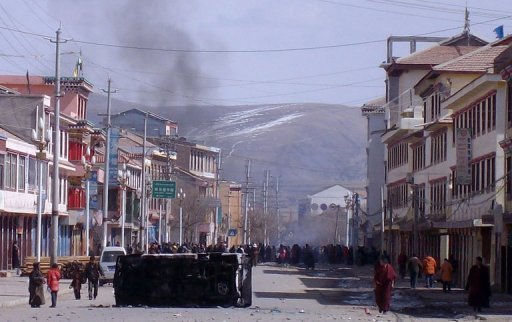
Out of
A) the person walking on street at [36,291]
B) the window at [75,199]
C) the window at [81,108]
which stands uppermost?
the window at [81,108]

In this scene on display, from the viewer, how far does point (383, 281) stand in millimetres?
37125

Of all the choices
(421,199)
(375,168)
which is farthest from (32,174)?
(375,168)

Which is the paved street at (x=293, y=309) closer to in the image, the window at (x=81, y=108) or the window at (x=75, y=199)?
the window at (x=75, y=199)

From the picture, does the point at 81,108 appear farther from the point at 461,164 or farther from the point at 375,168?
the point at 461,164

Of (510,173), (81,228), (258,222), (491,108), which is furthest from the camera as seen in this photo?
(258,222)

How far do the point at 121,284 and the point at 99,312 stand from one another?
4174 millimetres

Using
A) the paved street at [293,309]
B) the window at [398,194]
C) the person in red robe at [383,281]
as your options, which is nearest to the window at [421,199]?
the window at [398,194]

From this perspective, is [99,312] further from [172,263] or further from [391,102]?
[391,102]

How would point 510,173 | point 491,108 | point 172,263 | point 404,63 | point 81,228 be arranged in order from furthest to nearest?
point 404,63, point 81,228, point 491,108, point 510,173, point 172,263

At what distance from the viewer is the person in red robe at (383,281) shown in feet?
121

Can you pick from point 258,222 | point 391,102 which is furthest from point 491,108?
point 258,222

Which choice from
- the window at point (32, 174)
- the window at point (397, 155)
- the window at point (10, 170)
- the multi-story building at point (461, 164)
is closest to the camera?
the multi-story building at point (461, 164)

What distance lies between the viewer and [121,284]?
129ft

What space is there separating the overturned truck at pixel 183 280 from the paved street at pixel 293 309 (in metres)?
0.74
